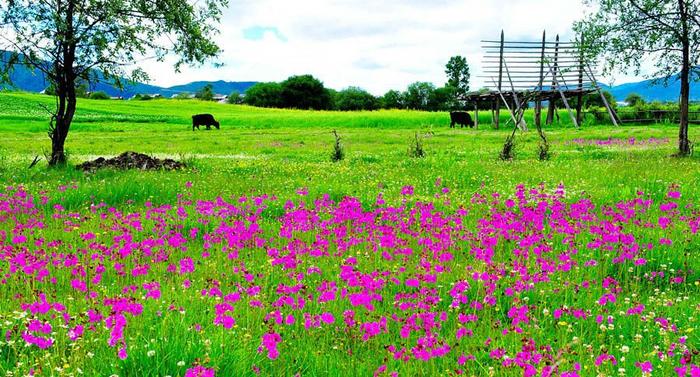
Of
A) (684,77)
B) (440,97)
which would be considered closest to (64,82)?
(684,77)

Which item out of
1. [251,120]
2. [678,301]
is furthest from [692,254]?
[251,120]

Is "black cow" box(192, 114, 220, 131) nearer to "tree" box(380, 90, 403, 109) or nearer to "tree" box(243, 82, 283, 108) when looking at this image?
"tree" box(243, 82, 283, 108)

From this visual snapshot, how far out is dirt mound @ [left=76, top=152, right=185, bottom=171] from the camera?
19.1 metres

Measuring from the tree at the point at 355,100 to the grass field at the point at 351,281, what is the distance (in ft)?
516

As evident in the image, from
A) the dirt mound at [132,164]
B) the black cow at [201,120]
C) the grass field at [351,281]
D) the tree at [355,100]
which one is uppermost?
the tree at [355,100]

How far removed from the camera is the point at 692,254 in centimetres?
737

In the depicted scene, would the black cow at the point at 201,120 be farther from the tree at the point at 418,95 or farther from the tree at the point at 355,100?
the tree at the point at 418,95

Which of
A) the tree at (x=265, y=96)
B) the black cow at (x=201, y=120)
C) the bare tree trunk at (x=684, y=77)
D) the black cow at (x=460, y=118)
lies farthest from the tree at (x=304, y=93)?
the bare tree trunk at (x=684, y=77)

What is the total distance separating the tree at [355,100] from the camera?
171125 mm

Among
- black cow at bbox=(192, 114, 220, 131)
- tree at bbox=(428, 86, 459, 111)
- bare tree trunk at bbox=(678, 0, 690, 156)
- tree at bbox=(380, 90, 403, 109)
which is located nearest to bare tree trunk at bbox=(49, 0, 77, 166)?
bare tree trunk at bbox=(678, 0, 690, 156)

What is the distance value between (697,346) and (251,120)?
233 ft

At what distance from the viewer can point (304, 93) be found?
548ft

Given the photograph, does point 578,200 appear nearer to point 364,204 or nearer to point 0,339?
point 364,204

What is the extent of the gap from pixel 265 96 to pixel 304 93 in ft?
36.4
